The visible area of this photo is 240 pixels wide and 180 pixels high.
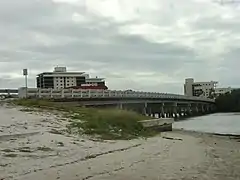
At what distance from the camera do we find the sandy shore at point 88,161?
39.5 feet

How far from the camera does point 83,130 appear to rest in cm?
2350

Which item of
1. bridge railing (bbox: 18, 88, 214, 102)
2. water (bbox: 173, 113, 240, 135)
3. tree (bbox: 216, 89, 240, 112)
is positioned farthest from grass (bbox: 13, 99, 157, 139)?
tree (bbox: 216, 89, 240, 112)

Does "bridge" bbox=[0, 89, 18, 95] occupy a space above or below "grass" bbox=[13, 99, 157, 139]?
above

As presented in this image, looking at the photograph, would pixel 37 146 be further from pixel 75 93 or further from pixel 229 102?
pixel 229 102

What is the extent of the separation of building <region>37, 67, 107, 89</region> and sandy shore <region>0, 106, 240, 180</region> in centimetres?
13658

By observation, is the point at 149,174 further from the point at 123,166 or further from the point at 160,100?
the point at 160,100

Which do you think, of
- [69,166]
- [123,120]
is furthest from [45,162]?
[123,120]

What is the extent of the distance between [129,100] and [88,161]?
66457 mm

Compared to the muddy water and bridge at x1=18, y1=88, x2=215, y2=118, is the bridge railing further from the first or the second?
the muddy water

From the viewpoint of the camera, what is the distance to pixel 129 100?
3177 inches

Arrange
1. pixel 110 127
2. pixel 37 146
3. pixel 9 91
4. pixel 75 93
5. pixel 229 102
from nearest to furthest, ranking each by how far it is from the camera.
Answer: pixel 37 146
pixel 110 127
pixel 9 91
pixel 75 93
pixel 229 102

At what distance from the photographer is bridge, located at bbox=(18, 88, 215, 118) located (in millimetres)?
53312

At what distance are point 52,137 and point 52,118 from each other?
26.7 feet

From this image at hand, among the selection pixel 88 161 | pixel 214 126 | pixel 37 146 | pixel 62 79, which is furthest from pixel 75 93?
pixel 62 79
